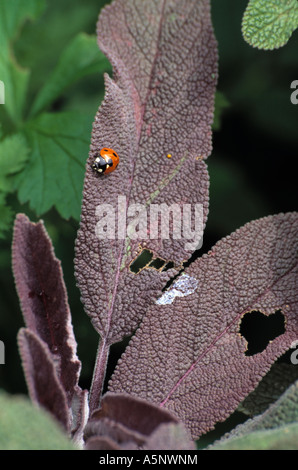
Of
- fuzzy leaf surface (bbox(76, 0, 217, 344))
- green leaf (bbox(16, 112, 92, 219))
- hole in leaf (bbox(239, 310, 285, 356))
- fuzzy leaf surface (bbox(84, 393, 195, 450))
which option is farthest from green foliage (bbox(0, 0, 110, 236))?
fuzzy leaf surface (bbox(84, 393, 195, 450))

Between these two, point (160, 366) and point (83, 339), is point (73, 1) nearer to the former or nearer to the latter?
point (83, 339)

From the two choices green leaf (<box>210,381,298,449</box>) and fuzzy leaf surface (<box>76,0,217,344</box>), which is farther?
fuzzy leaf surface (<box>76,0,217,344</box>)

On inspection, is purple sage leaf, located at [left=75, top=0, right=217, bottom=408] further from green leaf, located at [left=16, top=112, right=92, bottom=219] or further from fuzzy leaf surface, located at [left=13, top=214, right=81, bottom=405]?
green leaf, located at [left=16, top=112, right=92, bottom=219]

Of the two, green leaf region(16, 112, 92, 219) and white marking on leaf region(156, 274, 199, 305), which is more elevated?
white marking on leaf region(156, 274, 199, 305)

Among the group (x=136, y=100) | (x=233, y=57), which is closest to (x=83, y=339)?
(x=136, y=100)

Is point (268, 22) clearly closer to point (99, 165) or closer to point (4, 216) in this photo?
point (99, 165)

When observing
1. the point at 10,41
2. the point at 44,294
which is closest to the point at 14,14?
the point at 10,41
